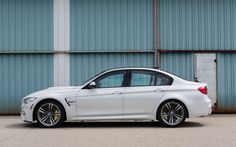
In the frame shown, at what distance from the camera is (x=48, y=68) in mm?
17000

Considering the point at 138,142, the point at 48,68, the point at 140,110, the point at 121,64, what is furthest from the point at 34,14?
the point at 138,142

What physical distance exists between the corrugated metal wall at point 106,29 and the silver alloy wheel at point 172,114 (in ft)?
15.6

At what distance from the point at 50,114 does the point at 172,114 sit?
319cm

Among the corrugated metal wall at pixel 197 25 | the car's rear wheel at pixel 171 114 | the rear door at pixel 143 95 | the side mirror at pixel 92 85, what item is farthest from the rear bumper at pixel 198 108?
the corrugated metal wall at pixel 197 25

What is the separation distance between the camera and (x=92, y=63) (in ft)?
55.9

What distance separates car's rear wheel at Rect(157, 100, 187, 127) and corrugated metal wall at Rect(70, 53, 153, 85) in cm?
464

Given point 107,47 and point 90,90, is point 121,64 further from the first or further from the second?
point 90,90

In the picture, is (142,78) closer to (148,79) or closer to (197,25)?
(148,79)

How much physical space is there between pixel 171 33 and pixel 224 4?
215 cm

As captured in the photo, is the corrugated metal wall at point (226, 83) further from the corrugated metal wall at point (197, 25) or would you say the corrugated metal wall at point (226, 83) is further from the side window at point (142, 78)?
the side window at point (142, 78)

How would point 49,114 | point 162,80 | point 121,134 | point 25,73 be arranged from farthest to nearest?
point 25,73, point 162,80, point 49,114, point 121,134

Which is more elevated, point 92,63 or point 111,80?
point 92,63

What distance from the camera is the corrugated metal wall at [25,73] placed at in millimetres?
16938

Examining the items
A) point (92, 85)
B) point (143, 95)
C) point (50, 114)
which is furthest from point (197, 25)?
point (50, 114)
